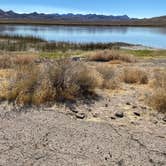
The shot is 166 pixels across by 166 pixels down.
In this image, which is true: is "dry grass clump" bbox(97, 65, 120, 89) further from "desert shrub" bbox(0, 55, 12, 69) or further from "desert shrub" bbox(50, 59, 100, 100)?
"desert shrub" bbox(0, 55, 12, 69)

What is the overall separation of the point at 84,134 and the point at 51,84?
2838 mm

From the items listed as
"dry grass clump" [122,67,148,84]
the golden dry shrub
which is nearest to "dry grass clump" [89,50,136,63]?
"dry grass clump" [122,67,148,84]

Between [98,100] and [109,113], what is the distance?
1.18 metres

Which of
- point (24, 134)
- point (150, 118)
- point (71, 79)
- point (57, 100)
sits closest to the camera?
point (24, 134)

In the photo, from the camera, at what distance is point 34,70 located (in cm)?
954

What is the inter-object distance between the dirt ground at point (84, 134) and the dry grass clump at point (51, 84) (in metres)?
0.35

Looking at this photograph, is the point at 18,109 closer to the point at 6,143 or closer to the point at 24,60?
the point at 6,143

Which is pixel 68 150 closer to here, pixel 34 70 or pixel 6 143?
pixel 6 143

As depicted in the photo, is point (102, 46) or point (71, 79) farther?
point (102, 46)

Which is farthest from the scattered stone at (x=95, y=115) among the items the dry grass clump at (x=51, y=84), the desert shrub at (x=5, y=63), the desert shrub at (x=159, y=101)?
the desert shrub at (x=5, y=63)

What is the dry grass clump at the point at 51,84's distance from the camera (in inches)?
333

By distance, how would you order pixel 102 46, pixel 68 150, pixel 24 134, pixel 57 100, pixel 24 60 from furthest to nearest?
pixel 102 46 → pixel 24 60 → pixel 57 100 → pixel 24 134 → pixel 68 150

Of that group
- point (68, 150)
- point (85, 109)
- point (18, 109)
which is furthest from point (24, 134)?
point (85, 109)

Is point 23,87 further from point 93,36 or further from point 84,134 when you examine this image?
point 93,36
